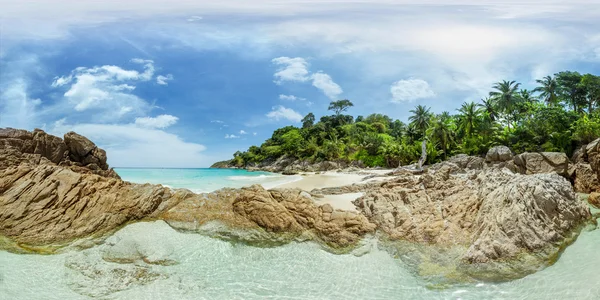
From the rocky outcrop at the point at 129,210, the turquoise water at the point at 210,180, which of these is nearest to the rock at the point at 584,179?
the rocky outcrop at the point at 129,210

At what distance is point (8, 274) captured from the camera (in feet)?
20.5

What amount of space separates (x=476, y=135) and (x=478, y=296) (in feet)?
124

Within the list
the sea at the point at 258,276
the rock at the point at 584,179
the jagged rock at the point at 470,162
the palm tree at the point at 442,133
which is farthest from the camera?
the palm tree at the point at 442,133

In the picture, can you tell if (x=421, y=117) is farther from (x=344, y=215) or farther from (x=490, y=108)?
(x=344, y=215)

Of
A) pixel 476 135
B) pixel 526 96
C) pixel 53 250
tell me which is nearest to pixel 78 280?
pixel 53 250

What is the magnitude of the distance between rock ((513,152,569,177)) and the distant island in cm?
920

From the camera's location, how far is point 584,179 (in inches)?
591

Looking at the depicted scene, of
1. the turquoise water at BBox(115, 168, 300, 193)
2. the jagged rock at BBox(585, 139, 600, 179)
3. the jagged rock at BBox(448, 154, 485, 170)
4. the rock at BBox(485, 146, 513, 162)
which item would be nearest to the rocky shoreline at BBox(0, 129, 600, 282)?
the jagged rock at BBox(585, 139, 600, 179)

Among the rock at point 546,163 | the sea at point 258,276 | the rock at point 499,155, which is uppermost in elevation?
the rock at point 499,155

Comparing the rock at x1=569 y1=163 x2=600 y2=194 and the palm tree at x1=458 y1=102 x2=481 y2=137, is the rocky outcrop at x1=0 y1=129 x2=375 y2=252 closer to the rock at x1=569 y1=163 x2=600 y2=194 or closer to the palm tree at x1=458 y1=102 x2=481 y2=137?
the rock at x1=569 y1=163 x2=600 y2=194

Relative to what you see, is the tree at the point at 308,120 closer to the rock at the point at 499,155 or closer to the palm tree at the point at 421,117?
the palm tree at the point at 421,117

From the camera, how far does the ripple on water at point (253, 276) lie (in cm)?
562

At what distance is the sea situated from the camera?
18.4 feet

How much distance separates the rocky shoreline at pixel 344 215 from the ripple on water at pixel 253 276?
1.34 feet
